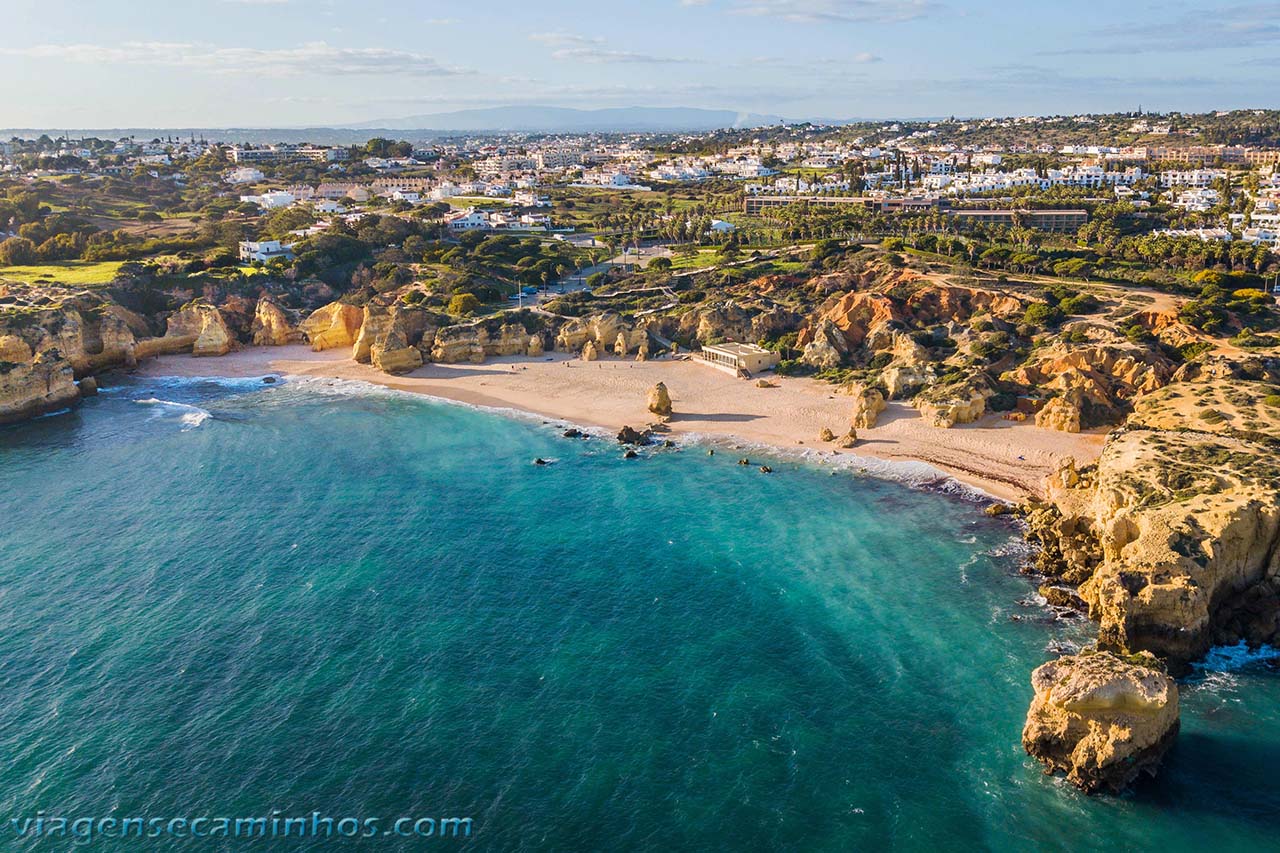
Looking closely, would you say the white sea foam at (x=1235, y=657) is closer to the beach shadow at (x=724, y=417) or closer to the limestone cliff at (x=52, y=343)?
the beach shadow at (x=724, y=417)

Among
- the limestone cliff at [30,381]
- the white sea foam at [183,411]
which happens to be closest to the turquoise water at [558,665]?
the white sea foam at [183,411]

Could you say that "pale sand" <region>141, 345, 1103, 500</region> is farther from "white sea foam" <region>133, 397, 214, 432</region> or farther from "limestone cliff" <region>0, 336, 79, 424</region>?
"limestone cliff" <region>0, 336, 79, 424</region>

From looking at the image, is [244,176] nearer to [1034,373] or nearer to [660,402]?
[660,402]

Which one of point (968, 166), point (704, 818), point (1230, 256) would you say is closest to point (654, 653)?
point (704, 818)

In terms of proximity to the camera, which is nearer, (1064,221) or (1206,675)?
(1206,675)

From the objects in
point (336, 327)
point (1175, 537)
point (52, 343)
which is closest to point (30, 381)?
point (52, 343)

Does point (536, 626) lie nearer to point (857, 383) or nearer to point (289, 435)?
point (289, 435)

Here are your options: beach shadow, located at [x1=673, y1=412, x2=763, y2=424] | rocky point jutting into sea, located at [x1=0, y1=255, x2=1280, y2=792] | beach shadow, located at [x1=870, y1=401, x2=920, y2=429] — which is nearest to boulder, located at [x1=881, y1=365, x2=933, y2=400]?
rocky point jutting into sea, located at [x1=0, y1=255, x2=1280, y2=792]
